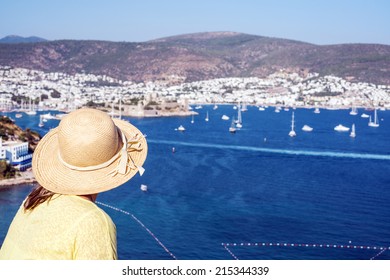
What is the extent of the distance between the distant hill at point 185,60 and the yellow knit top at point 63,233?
43808 mm

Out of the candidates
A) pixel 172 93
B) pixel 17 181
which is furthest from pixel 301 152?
pixel 172 93

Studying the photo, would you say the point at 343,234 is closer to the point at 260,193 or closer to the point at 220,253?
the point at 220,253

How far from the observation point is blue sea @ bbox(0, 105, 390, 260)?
6125 mm

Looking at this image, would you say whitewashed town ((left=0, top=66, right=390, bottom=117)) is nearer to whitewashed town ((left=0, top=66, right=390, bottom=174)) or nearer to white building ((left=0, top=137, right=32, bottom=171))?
whitewashed town ((left=0, top=66, right=390, bottom=174))

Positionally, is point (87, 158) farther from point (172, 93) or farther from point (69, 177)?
point (172, 93)

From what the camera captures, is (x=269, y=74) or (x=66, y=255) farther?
(x=269, y=74)

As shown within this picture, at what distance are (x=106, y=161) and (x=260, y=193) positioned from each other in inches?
335

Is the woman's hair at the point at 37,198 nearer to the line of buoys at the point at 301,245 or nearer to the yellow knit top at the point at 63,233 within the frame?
the yellow knit top at the point at 63,233

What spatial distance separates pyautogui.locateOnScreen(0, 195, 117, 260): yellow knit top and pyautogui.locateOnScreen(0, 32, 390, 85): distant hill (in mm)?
43808

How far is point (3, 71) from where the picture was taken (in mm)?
44125

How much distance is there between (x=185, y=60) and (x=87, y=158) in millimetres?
50212

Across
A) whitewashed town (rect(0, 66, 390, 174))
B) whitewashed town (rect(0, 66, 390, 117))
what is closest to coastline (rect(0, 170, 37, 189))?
whitewashed town (rect(0, 66, 390, 174))

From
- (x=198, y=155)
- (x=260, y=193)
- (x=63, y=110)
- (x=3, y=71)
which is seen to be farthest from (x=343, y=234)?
(x=3, y=71)

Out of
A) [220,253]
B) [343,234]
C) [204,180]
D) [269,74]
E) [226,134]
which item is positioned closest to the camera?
[220,253]
